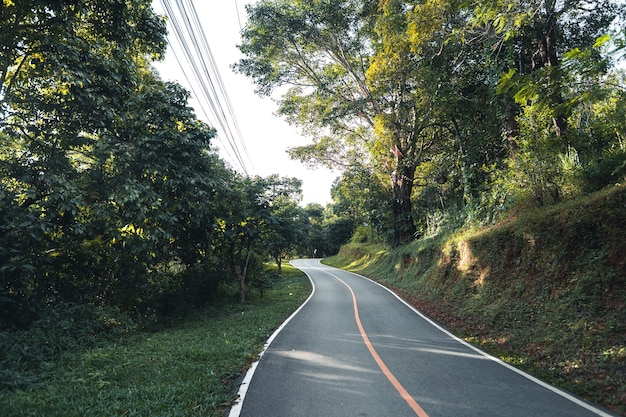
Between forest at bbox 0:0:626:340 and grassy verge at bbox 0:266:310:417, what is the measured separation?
2198mm

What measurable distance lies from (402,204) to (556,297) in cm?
1776

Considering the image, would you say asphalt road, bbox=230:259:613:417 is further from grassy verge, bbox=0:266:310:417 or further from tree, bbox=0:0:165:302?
tree, bbox=0:0:165:302

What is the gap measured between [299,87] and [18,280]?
1984cm

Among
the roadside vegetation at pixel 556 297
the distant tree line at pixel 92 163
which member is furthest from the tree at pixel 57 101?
the roadside vegetation at pixel 556 297

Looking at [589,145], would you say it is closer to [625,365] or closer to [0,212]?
[625,365]

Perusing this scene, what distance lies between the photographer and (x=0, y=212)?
6676 millimetres

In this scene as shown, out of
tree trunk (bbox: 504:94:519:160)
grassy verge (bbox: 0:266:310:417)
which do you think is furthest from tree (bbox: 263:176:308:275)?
tree trunk (bbox: 504:94:519:160)

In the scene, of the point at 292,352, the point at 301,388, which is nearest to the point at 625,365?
the point at 301,388

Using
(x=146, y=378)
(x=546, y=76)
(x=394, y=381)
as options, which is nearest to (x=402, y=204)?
(x=546, y=76)

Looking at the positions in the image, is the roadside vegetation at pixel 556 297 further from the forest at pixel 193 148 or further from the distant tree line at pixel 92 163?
the distant tree line at pixel 92 163

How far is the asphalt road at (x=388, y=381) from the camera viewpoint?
4465mm

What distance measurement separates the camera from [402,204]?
83.6 feet

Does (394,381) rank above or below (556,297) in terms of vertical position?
below

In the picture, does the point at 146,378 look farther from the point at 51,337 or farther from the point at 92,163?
the point at 92,163
